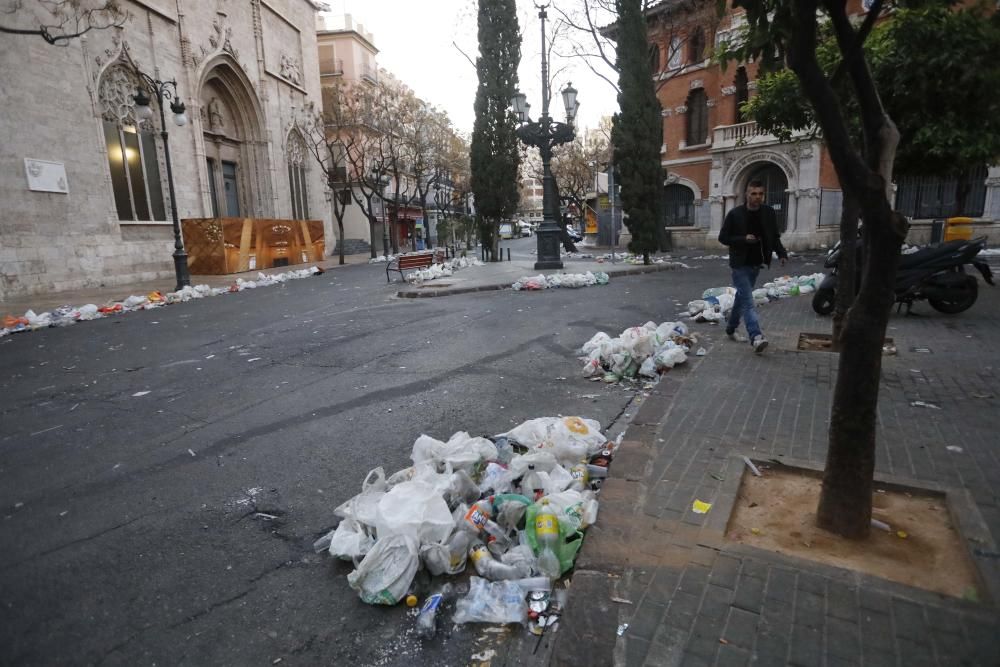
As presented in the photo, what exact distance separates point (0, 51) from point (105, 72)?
166 inches

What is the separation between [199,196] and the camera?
77.6ft

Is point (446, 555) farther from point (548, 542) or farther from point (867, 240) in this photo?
point (867, 240)

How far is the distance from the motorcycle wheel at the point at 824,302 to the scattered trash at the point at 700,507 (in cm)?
660

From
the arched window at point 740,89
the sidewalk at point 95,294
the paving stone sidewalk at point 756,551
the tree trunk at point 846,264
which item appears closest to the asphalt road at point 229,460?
the paving stone sidewalk at point 756,551

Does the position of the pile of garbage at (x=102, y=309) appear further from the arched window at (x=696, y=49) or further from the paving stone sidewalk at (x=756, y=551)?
the arched window at (x=696, y=49)

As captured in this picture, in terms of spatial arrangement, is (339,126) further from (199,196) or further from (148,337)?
(148,337)

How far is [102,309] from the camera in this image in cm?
1234

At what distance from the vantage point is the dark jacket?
6223mm

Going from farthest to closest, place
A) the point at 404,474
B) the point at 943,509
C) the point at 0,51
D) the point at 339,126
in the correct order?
the point at 339,126 → the point at 0,51 → the point at 404,474 → the point at 943,509

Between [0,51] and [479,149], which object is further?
[479,149]

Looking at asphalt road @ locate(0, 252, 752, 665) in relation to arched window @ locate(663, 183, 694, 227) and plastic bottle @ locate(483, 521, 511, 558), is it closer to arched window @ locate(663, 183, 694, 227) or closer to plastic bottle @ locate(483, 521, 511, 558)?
plastic bottle @ locate(483, 521, 511, 558)

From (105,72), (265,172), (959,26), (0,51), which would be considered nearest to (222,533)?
(959,26)

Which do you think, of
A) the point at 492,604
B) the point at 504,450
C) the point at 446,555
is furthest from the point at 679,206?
the point at 492,604

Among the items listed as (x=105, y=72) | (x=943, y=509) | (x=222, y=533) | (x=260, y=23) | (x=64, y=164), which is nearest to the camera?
(x=943, y=509)
